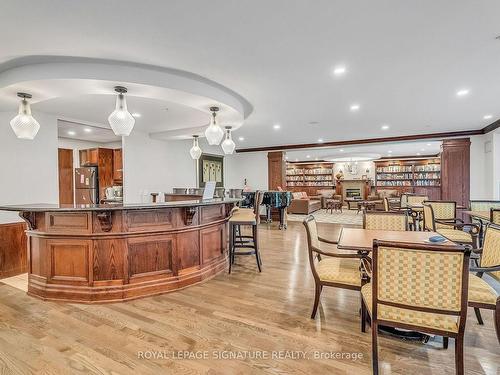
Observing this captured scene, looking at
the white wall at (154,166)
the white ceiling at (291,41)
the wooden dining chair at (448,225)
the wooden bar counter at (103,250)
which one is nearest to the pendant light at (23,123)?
the white ceiling at (291,41)

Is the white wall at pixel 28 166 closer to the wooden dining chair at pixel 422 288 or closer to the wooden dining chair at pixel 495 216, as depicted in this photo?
the wooden dining chair at pixel 422 288

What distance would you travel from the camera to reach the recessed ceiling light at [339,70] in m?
3.07

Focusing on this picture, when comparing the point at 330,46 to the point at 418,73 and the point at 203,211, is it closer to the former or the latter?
the point at 418,73

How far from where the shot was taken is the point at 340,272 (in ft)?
7.79

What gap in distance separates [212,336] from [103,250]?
157 centimetres

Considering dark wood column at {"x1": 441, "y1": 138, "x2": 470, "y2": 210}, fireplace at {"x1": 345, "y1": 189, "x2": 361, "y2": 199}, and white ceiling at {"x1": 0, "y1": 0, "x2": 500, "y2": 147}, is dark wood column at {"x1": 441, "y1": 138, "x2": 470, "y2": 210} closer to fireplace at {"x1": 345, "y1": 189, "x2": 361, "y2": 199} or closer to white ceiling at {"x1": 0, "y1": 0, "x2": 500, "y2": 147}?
white ceiling at {"x1": 0, "y1": 0, "x2": 500, "y2": 147}

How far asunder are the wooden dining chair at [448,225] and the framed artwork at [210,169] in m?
5.35

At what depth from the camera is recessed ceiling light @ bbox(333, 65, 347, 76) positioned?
3.07 m

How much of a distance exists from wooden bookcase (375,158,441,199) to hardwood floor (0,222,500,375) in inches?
477

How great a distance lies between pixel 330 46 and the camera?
8.51 feet

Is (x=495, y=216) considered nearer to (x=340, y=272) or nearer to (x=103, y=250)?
(x=340, y=272)

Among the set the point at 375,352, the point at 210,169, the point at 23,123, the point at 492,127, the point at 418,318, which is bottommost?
the point at 375,352

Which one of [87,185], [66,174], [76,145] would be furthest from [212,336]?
[76,145]

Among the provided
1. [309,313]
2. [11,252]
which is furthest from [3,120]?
[309,313]
